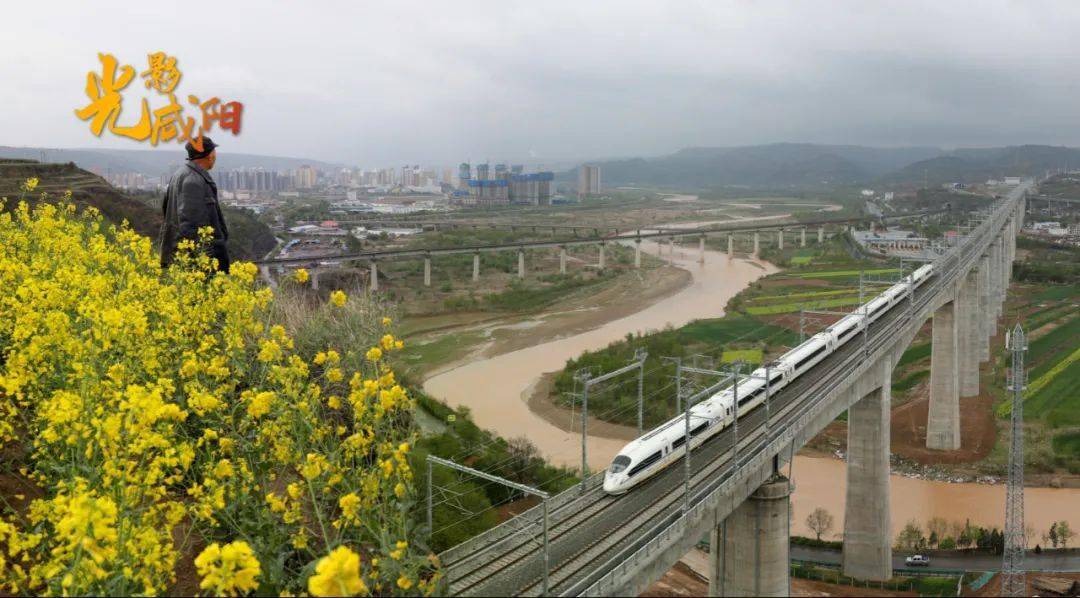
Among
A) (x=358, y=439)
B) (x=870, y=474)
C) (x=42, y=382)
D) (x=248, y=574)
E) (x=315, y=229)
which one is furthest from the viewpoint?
(x=315, y=229)

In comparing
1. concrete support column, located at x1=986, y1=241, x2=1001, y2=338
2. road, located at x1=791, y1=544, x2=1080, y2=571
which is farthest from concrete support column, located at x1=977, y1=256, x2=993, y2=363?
road, located at x1=791, y1=544, x2=1080, y2=571

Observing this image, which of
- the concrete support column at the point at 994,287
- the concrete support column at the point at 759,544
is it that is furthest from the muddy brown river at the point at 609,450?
the concrete support column at the point at 994,287

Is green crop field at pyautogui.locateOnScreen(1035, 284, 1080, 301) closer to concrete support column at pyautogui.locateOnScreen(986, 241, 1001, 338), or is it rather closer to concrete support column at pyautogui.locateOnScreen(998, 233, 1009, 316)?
concrete support column at pyautogui.locateOnScreen(998, 233, 1009, 316)

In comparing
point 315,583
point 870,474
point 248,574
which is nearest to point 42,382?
point 248,574

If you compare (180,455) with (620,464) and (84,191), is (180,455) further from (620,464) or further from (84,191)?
(84,191)

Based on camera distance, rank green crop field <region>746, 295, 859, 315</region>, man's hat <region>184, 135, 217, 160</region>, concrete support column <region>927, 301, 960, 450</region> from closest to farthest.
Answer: man's hat <region>184, 135, 217, 160</region>
concrete support column <region>927, 301, 960, 450</region>
green crop field <region>746, 295, 859, 315</region>

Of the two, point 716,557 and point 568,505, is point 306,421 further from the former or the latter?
point 716,557
